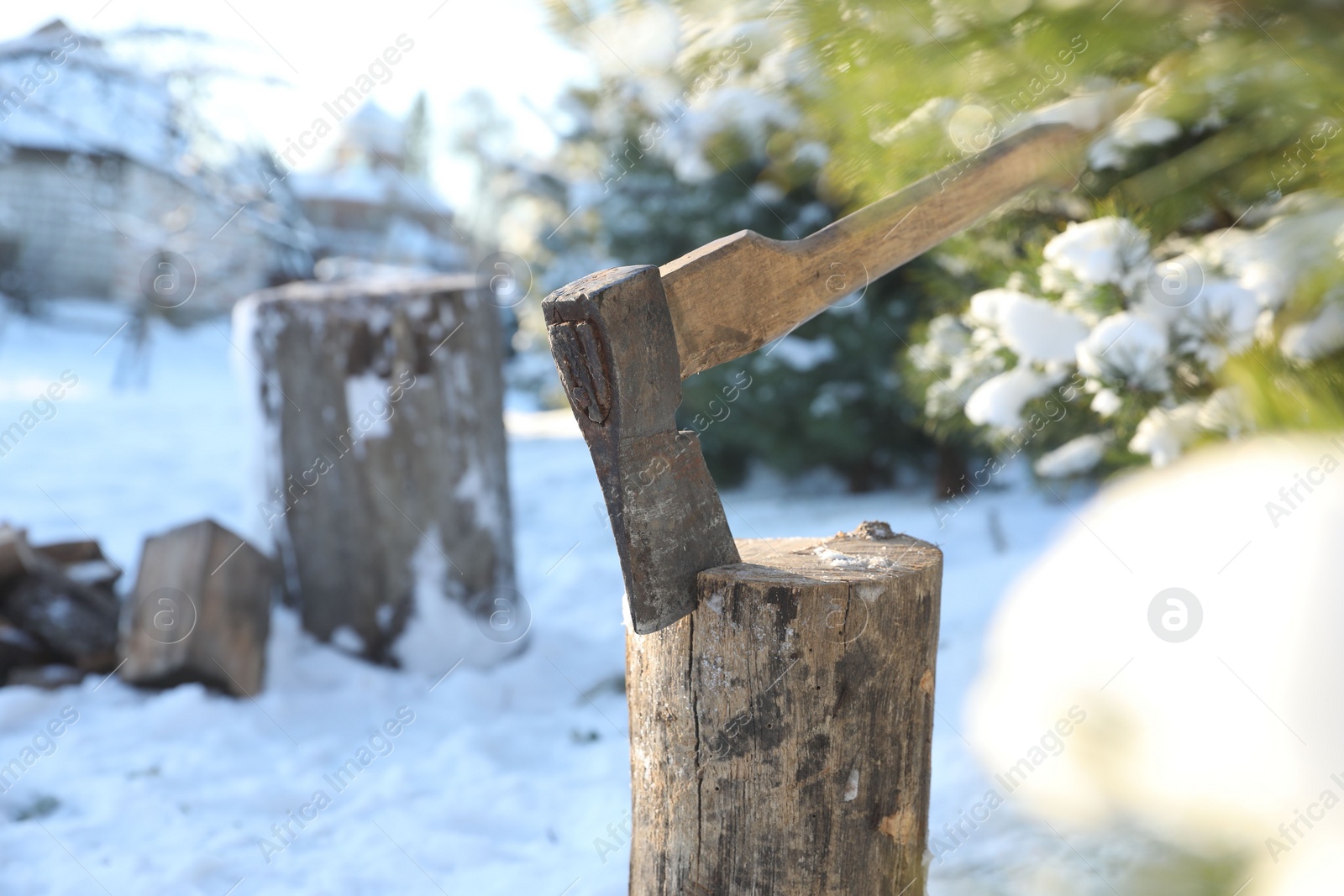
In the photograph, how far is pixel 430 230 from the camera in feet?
78.2

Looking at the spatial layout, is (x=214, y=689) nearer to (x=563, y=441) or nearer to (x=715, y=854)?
(x=715, y=854)

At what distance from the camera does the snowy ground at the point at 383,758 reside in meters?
1.91
